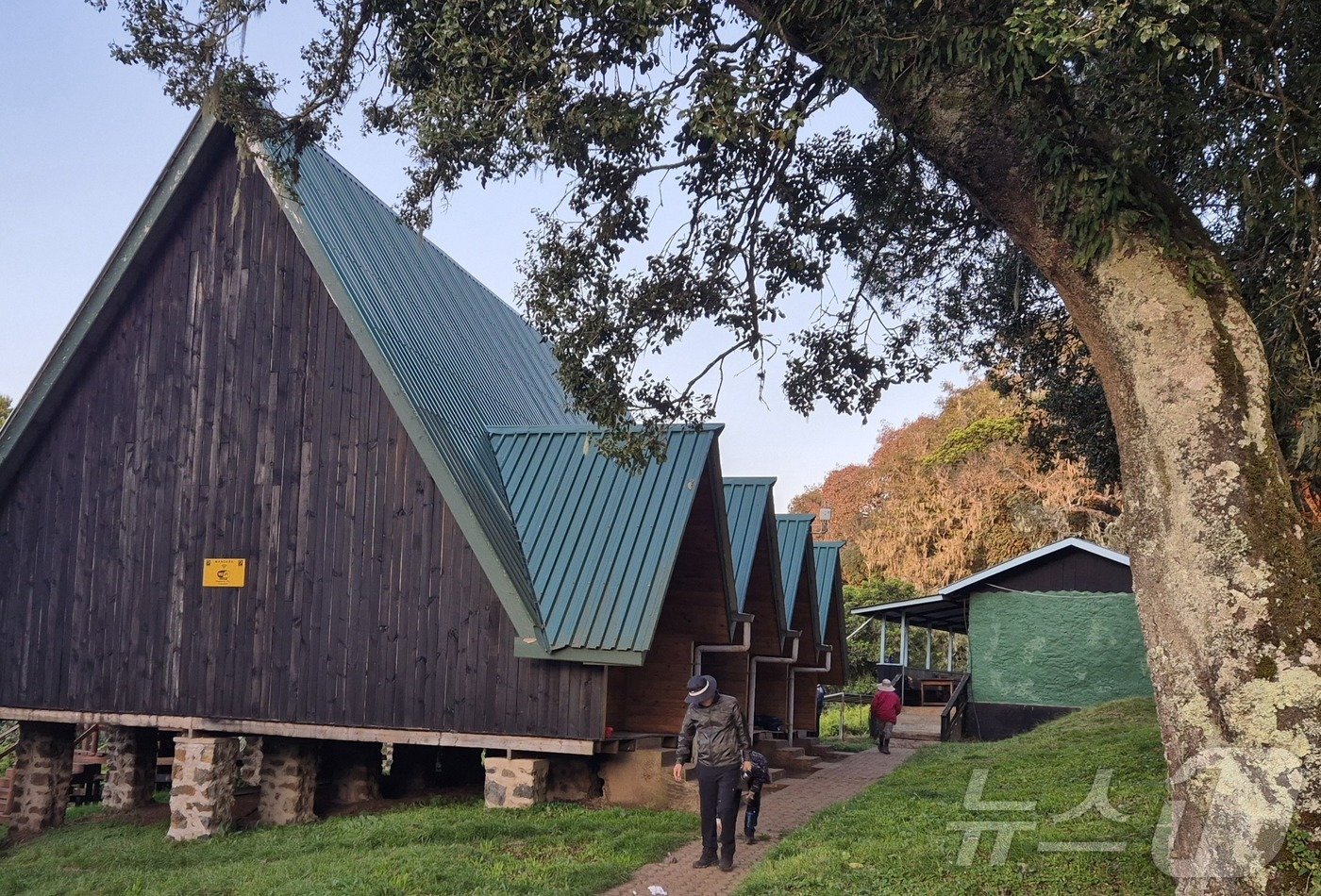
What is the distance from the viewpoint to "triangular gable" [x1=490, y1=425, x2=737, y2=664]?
40.1ft

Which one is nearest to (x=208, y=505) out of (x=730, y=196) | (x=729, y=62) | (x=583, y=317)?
(x=583, y=317)

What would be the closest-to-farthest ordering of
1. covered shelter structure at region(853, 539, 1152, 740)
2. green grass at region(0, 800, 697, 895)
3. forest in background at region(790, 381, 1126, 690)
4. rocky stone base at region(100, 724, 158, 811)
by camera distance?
green grass at region(0, 800, 697, 895), rocky stone base at region(100, 724, 158, 811), covered shelter structure at region(853, 539, 1152, 740), forest in background at region(790, 381, 1126, 690)

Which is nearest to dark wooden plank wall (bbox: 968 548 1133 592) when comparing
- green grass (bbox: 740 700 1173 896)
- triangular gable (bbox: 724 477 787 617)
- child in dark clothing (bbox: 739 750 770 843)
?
green grass (bbox: 740 700 1173 896)

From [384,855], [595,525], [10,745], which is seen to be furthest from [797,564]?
[10,745]

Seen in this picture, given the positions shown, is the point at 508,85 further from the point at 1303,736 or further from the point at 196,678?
the point at 196,678

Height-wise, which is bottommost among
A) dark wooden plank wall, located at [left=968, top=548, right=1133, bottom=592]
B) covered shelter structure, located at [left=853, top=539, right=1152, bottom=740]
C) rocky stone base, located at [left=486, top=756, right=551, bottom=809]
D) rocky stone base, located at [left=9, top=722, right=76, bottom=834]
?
rocky stone base, located at [left=9, top=722, right=76, bottom=834]

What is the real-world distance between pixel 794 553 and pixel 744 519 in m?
4.23

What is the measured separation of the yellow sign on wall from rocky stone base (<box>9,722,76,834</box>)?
126 inches

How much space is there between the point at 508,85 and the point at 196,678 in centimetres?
881

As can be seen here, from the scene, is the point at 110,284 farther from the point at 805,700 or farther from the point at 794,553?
the point at 805,700

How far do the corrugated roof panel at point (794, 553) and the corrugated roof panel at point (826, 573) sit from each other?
1.28 metres

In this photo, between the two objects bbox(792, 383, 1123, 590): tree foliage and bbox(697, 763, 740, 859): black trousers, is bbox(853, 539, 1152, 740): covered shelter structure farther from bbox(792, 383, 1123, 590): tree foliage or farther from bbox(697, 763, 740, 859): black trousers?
bbox(792, 383, 1123, 590): tree foliage

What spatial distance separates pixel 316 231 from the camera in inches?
547

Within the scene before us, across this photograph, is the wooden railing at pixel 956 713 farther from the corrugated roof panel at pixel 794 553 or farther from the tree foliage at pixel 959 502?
the tree foliage at pixel 959 502
